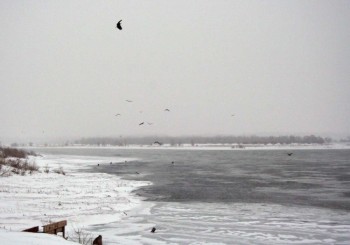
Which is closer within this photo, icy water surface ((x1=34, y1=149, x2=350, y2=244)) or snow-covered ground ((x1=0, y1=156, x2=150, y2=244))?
icy water surface ((x1=34, y1=149, x2=350, y2=244))

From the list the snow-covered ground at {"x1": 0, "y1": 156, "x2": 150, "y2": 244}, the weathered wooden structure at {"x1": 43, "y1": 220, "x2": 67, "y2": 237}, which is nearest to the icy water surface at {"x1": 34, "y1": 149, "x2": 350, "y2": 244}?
the snow-covered ground at {"x1": 0, "y1": 156, "x2": 150, "y2": 244}

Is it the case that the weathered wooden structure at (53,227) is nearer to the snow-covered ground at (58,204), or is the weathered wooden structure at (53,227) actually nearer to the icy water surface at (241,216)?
the snow-covered ground at (58,204)

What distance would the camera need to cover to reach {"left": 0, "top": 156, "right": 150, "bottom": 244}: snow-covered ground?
40.6 feet

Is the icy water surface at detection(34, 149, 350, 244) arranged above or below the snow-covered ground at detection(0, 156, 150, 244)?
below

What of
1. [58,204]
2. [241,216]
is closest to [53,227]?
[58,204]

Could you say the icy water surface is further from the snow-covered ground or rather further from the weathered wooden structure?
the weathered wooden structure

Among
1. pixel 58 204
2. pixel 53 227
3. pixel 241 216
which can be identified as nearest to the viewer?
pixel 53 227

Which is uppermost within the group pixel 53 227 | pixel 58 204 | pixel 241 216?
pixel 53 227

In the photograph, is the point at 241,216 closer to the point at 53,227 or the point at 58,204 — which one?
the point at 58,204

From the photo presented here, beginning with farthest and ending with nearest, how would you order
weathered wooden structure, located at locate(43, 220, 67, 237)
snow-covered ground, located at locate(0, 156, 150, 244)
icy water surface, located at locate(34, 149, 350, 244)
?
snow-covered ground, located at locate(0, 156, 150, 244) < icy water surface, located at locate(34, 149, 350, 244) < weathered wooden structure, located at locate(43, 220, 67, 237)

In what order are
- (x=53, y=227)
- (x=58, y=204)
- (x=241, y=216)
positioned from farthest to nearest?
(x=58, y=204)
(x=241, y=216)
(x=53, y=227)

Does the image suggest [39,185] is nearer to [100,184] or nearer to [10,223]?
[100,184]

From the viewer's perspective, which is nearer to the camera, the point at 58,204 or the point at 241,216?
the point at 241,216

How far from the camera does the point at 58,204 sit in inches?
660
